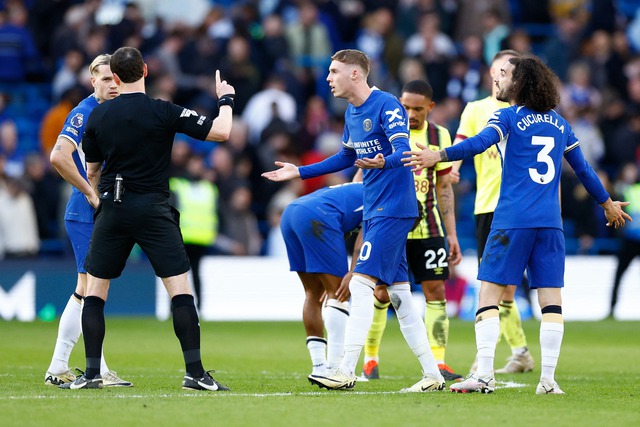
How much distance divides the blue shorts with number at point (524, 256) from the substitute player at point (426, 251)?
1.99 metres

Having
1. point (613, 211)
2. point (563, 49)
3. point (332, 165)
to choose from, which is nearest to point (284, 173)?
point (332, 165)

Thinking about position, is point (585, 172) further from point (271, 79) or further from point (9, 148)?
point (9, 148)

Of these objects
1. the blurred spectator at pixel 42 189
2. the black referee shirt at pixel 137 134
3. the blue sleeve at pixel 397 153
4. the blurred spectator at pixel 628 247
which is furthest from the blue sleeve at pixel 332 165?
the blurred spectator at pixel 42 189

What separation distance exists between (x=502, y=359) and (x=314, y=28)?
1162cm

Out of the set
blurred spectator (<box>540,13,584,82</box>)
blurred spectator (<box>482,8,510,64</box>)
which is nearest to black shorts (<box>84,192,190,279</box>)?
blurred spectator (<box>482,8,510,64</box>)

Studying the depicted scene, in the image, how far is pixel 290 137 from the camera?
67.2 ft

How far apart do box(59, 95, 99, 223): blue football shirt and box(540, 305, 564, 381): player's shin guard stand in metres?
3.83

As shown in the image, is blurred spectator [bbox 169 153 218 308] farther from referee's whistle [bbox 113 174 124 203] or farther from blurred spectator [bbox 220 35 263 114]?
referee's whistle [bbox 113 174 124 203]

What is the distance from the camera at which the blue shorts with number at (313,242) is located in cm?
961

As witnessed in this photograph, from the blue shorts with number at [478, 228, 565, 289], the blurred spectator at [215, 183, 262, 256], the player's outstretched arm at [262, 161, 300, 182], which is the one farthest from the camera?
the blurred spectator at [215, 183, 262, 256]

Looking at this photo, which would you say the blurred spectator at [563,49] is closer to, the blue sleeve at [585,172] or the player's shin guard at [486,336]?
the blue sleeve at [585,172]

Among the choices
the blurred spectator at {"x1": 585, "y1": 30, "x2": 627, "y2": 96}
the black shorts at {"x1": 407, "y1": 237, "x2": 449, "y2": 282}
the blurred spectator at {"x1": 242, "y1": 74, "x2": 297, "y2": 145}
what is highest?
the blurred spectator at {"x1": 585, "y1": 30, "x2": 627, "y2": 96}

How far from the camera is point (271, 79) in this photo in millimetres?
21781

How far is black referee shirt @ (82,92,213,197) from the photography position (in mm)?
8656
